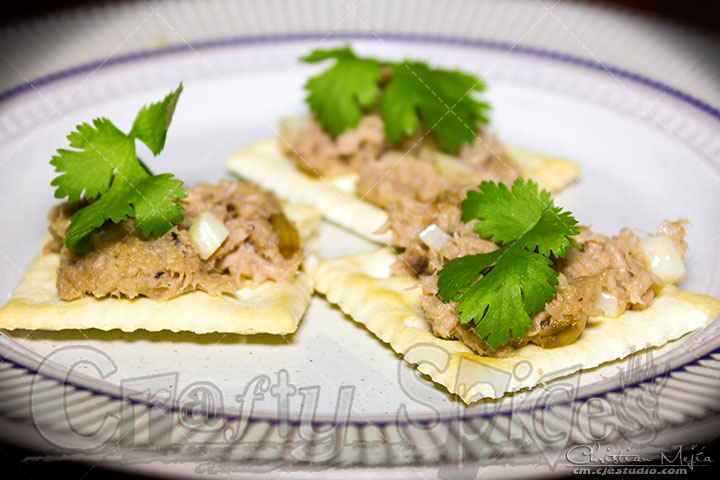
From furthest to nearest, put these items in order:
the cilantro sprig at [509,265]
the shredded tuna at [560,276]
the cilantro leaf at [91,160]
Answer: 1. the cilantro leaf at [91,160]
2. the shredded tuna at [560,276]
3. the cilantro sprig at [509,265]

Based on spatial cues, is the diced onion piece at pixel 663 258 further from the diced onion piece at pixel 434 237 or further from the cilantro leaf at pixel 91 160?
the cilantro leaf at pixel 91 160

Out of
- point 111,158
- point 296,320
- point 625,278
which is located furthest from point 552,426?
point 111,158

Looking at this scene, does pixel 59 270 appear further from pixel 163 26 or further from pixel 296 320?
pixel 163 26

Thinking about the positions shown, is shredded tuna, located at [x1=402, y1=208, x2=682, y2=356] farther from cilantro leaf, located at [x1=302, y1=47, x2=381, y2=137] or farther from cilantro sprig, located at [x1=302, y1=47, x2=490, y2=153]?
cilantro leaf, located at [x1=302, y1=47, x2=381, y2=137]

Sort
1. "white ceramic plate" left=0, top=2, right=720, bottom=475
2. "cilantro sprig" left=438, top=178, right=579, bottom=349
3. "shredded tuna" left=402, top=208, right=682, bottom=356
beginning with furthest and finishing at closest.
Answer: "shredded tuna" left=402, top=208, right=682, bottom=356 → "cilantro sprig" left=438, top=178, right=579, bottom=349 → "white ceramic plate" left=0, top=2, right=720, bottom=475

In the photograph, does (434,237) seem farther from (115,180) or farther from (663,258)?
(115,180)

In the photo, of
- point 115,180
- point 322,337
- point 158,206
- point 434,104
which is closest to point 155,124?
point 115,180

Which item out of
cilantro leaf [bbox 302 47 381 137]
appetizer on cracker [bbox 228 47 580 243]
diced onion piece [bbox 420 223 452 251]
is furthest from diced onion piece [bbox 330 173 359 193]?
diced onion piece [bbox 420 223 452 251]

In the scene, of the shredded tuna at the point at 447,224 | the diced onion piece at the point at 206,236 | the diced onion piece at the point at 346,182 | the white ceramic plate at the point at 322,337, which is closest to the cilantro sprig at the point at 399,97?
the shredded tuna at the point at 447,224
